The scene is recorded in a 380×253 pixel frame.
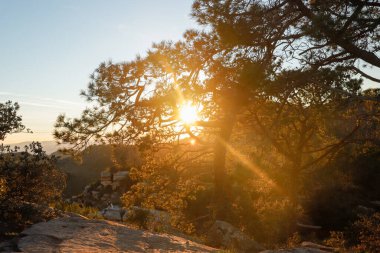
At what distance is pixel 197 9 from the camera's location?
9.09 metres

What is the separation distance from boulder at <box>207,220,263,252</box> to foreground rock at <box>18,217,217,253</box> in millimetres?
4488

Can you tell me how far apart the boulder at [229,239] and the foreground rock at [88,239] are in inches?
177

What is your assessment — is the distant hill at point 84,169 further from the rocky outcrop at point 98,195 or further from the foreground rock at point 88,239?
the foreground rock at point 88,239

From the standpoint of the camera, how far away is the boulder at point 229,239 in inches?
420

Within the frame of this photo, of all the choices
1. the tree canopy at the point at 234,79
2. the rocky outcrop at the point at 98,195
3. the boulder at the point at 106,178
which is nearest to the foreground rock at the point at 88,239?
the tree canopy at the point at 234,79

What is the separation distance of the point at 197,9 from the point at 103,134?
461 cm

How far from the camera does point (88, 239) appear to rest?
5324 mm

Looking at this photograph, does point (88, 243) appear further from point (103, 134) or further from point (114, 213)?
point (114, 213)

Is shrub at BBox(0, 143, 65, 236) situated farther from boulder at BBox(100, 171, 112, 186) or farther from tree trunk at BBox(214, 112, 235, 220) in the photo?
boulder at BBox(100, 171, 112, 186)

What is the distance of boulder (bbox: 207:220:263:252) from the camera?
1066 centimetres

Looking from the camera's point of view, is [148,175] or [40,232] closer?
[40,232]

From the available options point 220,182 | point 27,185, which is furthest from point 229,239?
point 27,185

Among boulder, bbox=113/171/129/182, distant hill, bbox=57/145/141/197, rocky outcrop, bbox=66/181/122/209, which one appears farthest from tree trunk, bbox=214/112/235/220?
distant hill, bbox=57/145/141/197

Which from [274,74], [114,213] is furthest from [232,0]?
[114,213]
